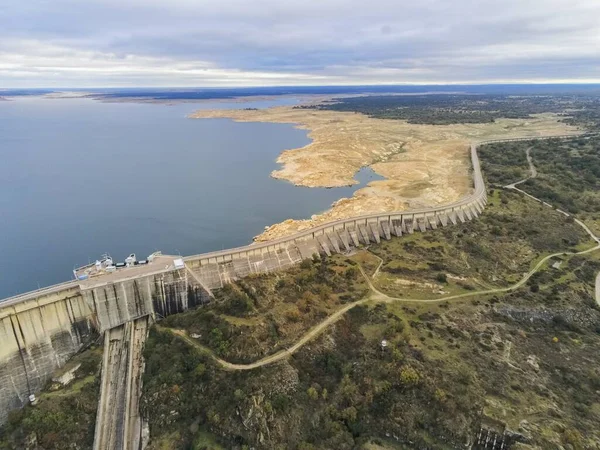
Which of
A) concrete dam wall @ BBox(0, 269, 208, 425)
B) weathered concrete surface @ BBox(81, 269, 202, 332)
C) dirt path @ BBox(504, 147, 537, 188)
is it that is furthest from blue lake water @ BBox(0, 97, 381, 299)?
dirt path @ BBox(504, 147, 537, 188)

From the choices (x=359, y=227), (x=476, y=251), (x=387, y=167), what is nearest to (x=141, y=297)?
(x=359, y=227)

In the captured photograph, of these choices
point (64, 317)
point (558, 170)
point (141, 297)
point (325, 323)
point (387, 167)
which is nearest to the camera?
point (64, 317)

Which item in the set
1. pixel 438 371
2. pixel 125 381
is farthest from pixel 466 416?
pixel 125 381

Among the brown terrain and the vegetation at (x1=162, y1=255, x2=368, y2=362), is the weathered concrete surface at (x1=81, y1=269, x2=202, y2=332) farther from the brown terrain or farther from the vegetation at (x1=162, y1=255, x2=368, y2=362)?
the brown terrain

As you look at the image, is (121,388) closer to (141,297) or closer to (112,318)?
(112,318)

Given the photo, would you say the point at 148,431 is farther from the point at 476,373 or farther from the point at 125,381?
the point at 476,373
